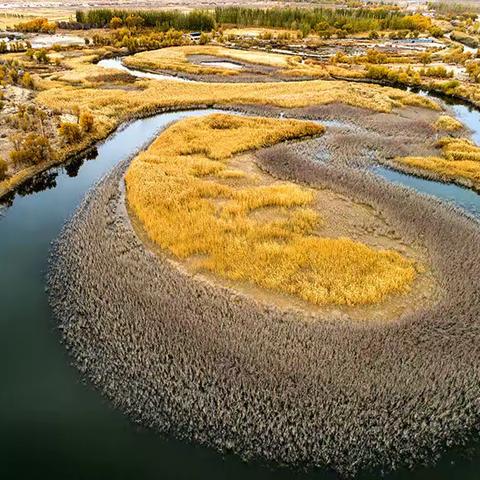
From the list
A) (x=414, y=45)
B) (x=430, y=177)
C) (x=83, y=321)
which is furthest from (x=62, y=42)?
(x=83, y=321)

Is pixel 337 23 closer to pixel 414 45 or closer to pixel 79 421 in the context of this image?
pixel 414 45

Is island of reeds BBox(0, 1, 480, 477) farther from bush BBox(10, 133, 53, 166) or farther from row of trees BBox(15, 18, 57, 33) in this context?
row of trees BBox(15, 18, 57, 33)

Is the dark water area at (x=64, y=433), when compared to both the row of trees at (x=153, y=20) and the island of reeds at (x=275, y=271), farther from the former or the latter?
the row of trees at (x=153, y=20)

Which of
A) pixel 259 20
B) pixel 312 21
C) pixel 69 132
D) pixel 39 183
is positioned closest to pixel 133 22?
pixel 259 20

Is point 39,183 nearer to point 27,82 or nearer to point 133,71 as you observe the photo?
point 27,82

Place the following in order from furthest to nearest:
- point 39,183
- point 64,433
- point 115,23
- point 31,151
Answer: point 115,23 → point 31,151 → point 39,183 → point 64,433

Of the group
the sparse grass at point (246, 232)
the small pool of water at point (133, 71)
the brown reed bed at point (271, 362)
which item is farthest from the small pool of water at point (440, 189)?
the small pool of water at point (133, 71)
